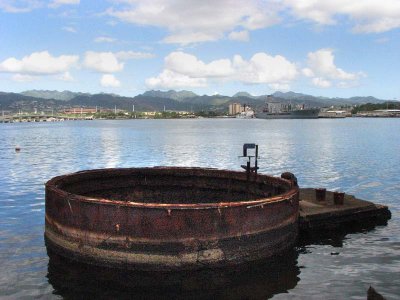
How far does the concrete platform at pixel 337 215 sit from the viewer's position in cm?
2070

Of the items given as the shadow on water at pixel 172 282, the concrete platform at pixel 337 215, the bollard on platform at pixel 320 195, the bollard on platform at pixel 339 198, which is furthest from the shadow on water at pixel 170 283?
the bollard on platform at pixel 320 195

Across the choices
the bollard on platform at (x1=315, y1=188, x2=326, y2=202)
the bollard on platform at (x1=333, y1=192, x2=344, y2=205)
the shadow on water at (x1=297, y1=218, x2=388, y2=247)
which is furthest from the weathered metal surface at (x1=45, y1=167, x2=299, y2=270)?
the bollard on platform at (x1=315, y1=188, x2=326, y2=202)

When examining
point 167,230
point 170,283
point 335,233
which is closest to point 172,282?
point 170,283

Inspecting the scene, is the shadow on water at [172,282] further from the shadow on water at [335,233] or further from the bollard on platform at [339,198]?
the bollard on platform at [339,198]

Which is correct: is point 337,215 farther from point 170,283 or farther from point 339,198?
point 170,283

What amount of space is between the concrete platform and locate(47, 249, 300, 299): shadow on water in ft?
17.7

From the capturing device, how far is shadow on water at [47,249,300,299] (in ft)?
44.8

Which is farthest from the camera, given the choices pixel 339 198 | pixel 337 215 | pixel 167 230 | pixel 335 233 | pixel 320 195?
pixel 320 195

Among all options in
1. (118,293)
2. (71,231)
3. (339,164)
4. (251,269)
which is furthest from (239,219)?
Answer: (339,164)

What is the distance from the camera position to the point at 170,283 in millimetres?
14172

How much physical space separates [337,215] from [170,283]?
431 inches

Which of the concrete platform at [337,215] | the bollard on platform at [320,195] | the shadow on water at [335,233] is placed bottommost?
the shadow on water at [335,233]

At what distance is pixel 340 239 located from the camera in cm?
2058

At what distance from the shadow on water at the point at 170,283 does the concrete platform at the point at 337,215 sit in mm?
5408
